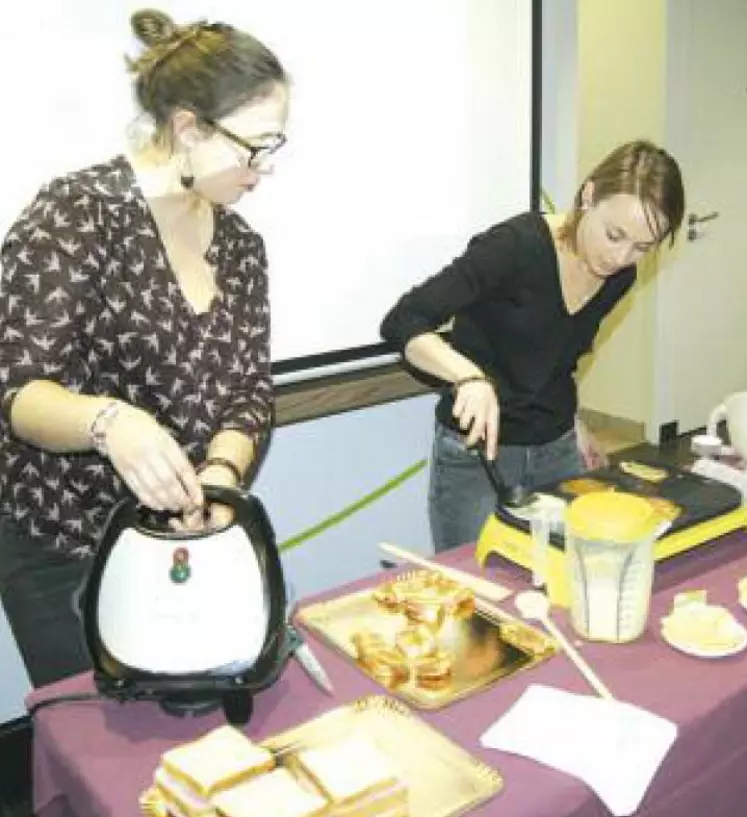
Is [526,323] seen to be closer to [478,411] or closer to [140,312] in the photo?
[478,411]

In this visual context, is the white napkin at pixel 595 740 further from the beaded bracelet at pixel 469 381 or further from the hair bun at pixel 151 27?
the hair bun at pixel 151 27

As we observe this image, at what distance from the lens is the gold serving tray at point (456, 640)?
1.03 meters

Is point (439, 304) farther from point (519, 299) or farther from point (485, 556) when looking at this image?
point (485, 556)

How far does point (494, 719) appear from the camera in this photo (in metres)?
0.98

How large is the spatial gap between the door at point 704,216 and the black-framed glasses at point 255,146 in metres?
2.64

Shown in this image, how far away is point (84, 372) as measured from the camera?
1209 mm

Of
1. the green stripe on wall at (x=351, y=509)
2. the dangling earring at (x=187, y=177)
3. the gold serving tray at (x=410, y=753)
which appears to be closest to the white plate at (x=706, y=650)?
the gold serving tray at (x=410, y=753)

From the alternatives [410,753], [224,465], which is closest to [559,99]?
[224,465]

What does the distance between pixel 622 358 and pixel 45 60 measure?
277 cm

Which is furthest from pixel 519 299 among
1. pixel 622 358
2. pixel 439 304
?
pixel 622 358

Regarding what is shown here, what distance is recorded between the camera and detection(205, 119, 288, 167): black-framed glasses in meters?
1.18

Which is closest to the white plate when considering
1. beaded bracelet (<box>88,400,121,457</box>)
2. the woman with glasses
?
the woman with glasses

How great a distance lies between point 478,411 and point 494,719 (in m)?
0.50

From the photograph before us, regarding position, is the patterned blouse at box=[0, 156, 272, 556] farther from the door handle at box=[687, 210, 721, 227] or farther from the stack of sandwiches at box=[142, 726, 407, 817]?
the door handle at box=[687, 210, 721, 227]
